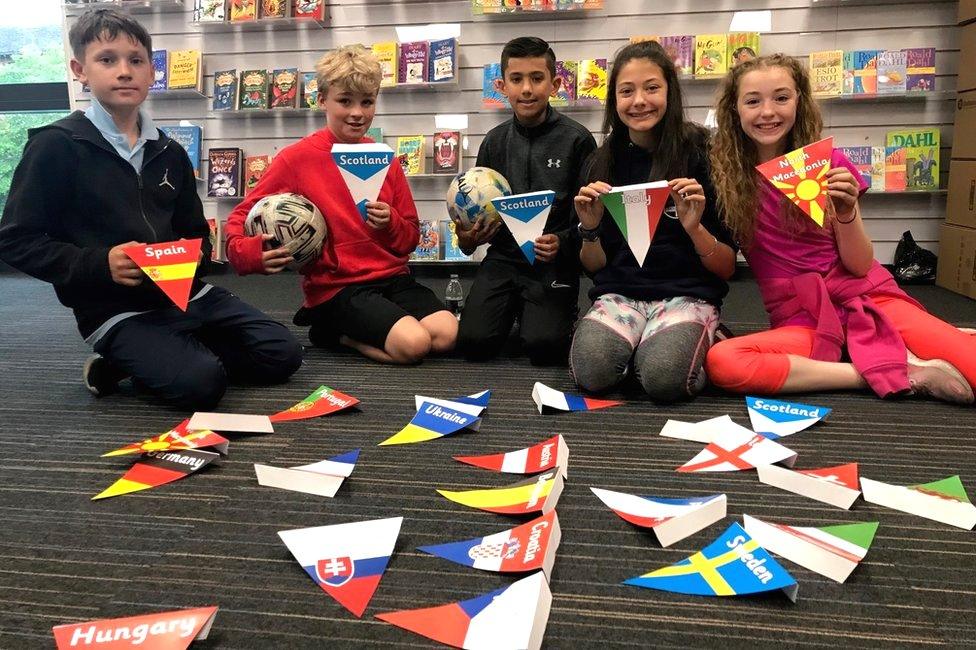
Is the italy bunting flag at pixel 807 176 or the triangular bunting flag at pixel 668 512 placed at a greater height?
the italy bunting flag at pixel 807 176

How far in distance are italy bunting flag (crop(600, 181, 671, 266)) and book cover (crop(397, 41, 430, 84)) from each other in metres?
2.93

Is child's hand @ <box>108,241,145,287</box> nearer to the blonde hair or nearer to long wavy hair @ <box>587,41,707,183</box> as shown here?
the blonde hair

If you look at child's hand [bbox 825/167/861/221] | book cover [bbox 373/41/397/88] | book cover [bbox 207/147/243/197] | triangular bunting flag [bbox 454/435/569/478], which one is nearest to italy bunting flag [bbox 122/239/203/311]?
triangular bunting flag [bbox 454/435/569/478]

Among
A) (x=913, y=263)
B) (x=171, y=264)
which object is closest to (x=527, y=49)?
(x=171, y=264)

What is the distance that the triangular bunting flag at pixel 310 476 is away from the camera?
1.59 m

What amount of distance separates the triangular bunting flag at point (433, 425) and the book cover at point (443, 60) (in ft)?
10.4

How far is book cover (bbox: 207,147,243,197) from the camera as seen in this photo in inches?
200

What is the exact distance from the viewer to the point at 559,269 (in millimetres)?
2816

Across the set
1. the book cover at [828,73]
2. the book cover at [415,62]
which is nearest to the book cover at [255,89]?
the book cover at [415,62]

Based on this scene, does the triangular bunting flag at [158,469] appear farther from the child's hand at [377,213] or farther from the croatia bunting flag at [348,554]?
the child's hand at [377,213]

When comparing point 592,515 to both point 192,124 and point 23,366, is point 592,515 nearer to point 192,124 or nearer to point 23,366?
point 23,366

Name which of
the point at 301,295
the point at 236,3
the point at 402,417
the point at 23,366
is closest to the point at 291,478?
the point at 402,417

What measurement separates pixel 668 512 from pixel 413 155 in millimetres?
3793

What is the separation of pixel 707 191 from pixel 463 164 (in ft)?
9.19
